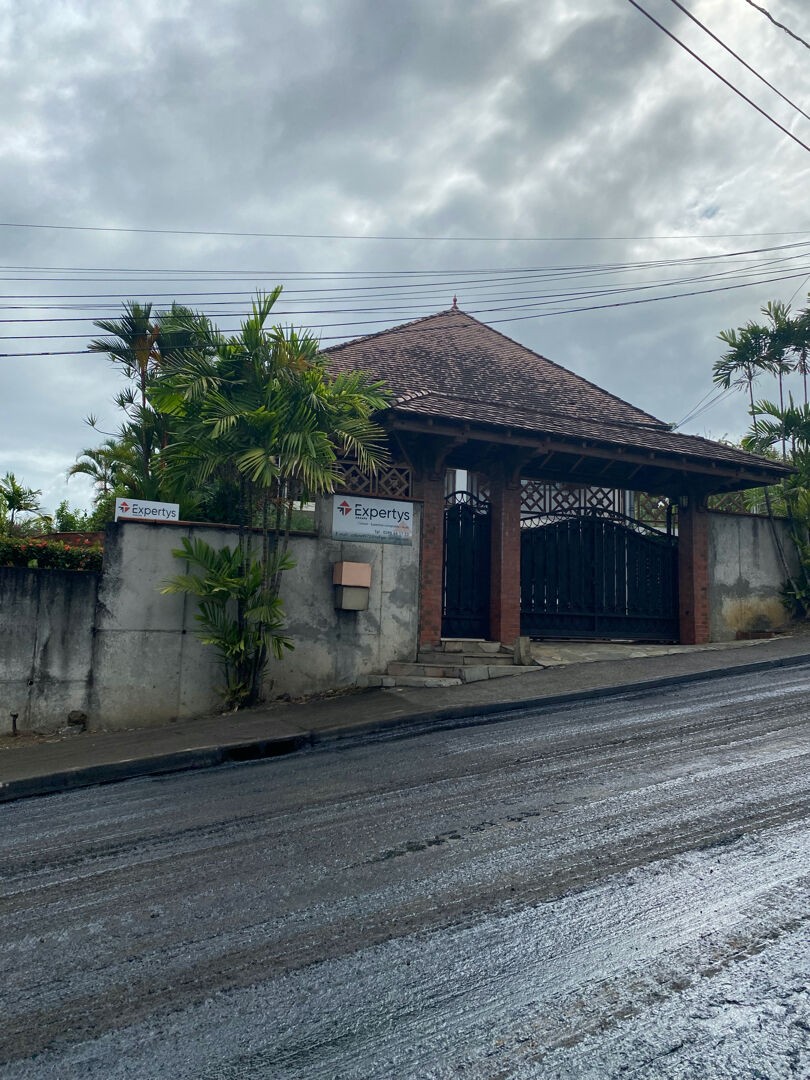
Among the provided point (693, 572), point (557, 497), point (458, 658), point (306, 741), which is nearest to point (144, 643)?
point (306, 741)

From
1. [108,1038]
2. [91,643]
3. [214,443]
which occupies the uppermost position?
[214,443]

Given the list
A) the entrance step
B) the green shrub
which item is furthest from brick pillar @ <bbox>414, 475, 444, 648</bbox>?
the green shrub

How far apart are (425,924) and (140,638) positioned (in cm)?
689

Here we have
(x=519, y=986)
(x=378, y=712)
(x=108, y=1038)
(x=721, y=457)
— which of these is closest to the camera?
(x=108, y=1038)

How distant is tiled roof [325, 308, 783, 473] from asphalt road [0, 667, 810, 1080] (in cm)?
629

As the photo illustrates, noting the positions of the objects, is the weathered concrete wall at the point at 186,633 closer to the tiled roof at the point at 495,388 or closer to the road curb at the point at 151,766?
the road curb at the point at 151,766

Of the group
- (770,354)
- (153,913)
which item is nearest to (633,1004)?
(153,913)

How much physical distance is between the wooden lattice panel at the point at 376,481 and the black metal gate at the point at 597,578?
243cm

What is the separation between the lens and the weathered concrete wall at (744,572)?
13.7 meters

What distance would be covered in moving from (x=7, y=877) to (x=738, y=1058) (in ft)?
13.1

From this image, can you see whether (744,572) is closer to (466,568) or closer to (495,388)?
(466,568)

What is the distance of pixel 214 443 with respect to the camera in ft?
30.6

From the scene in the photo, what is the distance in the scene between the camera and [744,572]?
13922mm

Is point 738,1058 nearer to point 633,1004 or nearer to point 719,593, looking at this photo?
point 633,1004
